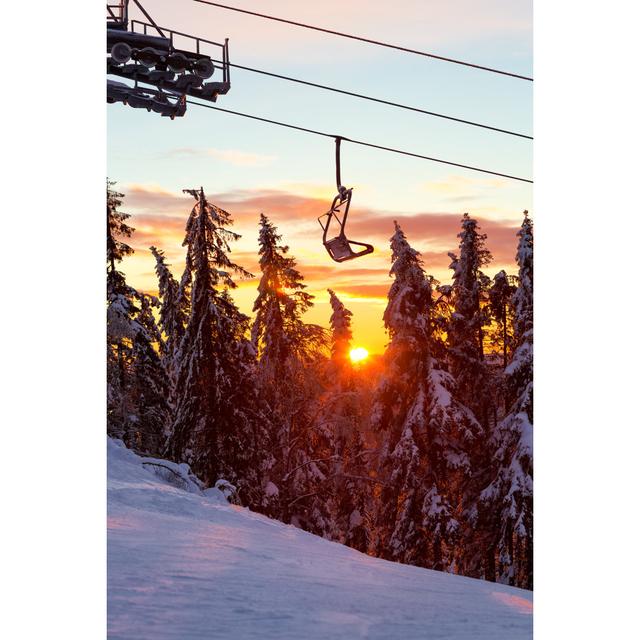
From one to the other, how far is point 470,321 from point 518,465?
5.53 m

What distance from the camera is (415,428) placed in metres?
25.6

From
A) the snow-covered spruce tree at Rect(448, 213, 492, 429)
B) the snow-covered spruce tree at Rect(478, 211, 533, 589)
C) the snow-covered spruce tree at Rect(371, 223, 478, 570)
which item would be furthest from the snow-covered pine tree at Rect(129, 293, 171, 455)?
the snow-covered spruce tree at Rect(478, 211, 533, 589)

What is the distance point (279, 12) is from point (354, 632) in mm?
7718

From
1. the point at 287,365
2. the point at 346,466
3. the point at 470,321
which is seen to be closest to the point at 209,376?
the point at 287,365

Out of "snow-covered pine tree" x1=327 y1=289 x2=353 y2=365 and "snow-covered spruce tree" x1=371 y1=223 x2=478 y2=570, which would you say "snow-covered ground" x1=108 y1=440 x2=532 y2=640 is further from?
"snow-covered pine tree" x1=327 y1=289 x2=353 y2=365

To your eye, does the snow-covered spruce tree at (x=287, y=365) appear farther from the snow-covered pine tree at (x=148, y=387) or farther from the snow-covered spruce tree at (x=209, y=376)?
the snow-covered pine tree at (x=148, y=387)

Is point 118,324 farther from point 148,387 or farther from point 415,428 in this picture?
point 415,428

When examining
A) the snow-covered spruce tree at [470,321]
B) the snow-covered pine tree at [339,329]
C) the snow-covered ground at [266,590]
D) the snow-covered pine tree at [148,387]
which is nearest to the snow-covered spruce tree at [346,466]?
the snow-covered spruce tree at [470,321]


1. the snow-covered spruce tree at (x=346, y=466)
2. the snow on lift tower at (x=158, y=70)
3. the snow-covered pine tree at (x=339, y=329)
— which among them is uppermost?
the snow on lift tower at (x=158, y=70)

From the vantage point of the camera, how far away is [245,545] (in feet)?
34.7

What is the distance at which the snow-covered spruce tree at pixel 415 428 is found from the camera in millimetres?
25047

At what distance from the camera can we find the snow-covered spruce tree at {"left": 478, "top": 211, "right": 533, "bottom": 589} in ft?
77.9

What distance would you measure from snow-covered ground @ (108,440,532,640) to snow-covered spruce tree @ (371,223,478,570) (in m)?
13.1

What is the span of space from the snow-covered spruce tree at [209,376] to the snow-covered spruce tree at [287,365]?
4.28ft
